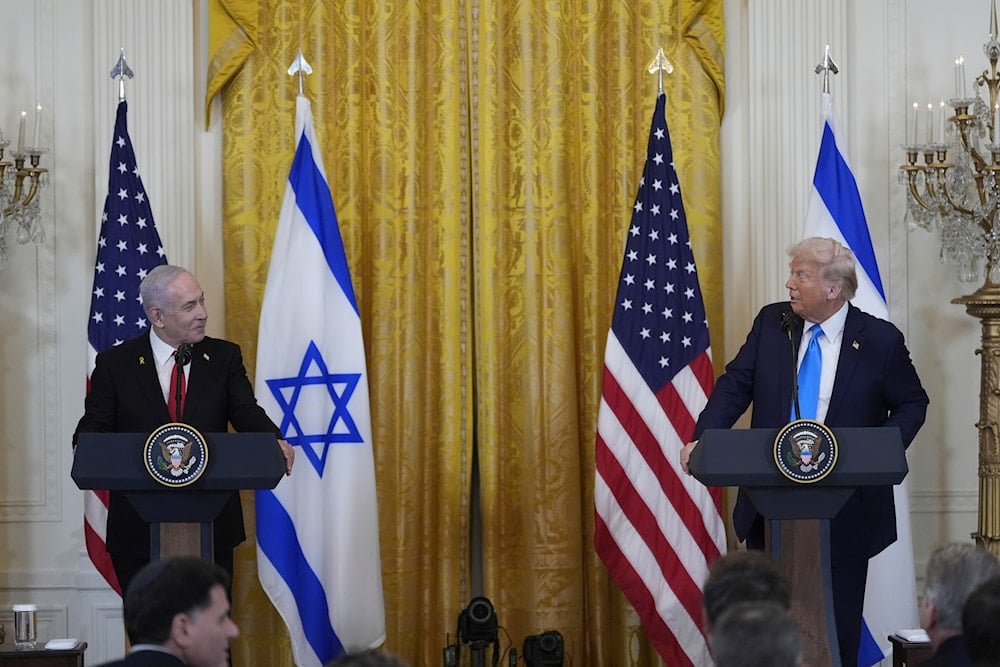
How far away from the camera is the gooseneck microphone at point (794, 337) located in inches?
179

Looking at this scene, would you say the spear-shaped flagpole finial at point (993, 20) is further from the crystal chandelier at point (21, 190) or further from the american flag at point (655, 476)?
the crystal chandelier at point (21, 190)

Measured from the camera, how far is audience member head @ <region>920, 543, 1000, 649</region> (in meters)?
2.95

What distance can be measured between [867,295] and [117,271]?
3085 millimetres

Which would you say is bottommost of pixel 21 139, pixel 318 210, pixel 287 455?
pixel 287 455

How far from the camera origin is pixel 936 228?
6395mm

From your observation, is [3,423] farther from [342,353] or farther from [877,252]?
[877,252]

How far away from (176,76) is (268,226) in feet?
2.55

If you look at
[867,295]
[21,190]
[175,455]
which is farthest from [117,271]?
[867,295]

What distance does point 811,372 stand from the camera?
16.3 ft

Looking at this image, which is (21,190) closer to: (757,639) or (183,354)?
(183,354)

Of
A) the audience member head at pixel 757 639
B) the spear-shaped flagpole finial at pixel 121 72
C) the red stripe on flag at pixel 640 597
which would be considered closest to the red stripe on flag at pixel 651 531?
the red stripe on flag at pixel 640 597

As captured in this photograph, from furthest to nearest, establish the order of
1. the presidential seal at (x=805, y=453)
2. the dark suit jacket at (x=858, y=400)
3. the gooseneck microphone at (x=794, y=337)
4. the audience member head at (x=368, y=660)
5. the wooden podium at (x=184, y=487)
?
the dark suit jacket at (x=858, y=400)
the gooseneck microphone at (x=794, y=337)
the wooden podium at (x=184, y=487)
the presidential seal at (x=805, y=453)
the audience member head at (x=368, y=660)

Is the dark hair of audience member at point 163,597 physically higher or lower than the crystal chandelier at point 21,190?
lower

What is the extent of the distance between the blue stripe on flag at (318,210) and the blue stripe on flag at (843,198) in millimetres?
2001
